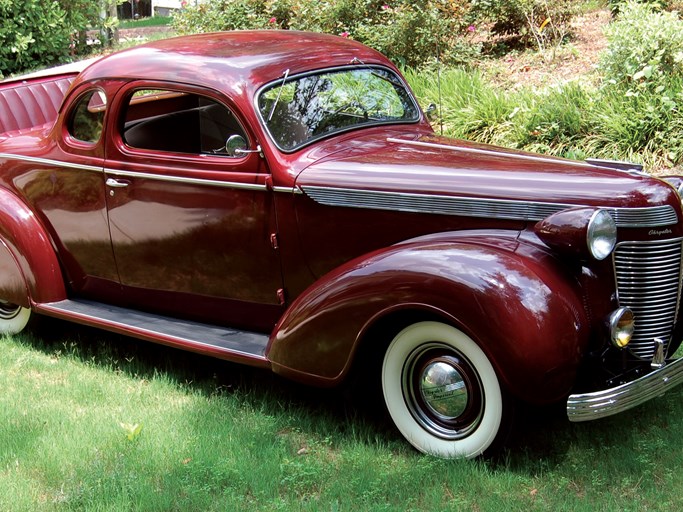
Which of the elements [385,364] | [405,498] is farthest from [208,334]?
[405,498]

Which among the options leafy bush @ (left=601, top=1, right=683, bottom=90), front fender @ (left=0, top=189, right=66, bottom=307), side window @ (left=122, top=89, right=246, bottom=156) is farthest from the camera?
leafy bush @ (left=601, top=1, right=683, bottom=90)

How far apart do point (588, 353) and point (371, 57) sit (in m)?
2.29

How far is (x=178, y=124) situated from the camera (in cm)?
518

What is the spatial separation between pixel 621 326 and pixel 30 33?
33.7ft

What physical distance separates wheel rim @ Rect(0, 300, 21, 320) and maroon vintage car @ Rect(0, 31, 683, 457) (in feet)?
0.05

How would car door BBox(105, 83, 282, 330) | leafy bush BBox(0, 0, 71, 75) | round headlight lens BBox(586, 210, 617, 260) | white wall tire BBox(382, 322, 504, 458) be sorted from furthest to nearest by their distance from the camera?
leafy bush BBox(0, 0, 71, 75) → car door BBox(105, 83, 282, 330) → white wall tire BBox(382, 322, 504, 458) → round headlight lens BBox(586, 210, 617, 260)

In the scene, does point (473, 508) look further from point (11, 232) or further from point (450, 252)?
point (11, 232)

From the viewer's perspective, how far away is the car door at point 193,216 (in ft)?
14.9

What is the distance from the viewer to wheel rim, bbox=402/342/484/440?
A: 12.6ft

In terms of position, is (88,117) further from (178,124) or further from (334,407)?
(334,407)

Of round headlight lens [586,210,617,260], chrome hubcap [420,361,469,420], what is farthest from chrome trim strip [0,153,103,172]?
round headlight lens [586,210,617,260]

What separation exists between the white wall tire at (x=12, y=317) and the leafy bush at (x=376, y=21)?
465 centimetres

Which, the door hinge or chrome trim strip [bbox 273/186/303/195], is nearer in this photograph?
chrome trim strip [bbox 273/186/303/195]

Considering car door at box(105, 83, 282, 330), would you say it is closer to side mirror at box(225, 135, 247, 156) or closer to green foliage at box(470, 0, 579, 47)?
side mirror at box(225, 135, 247, 156)
